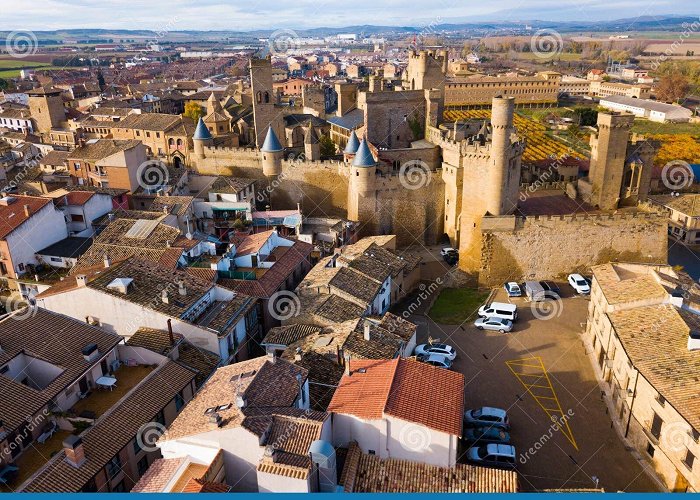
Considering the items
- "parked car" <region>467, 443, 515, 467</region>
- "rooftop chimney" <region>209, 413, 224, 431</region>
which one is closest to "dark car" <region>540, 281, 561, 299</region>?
"parked car" <region>467, 443, 515, 467</region>

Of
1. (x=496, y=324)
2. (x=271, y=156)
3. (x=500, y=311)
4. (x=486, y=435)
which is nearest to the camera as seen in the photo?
(x=486, y=435)

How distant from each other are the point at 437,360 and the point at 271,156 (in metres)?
21.0

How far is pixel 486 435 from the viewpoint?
1947 centimetres

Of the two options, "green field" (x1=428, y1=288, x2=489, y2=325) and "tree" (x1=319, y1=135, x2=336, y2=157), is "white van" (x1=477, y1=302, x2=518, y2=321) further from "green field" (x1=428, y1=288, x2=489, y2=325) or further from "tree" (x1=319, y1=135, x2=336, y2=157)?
"tree" (x1=319, y1=135, x2=336, y2=157)

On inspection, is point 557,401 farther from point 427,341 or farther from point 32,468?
point 32,468

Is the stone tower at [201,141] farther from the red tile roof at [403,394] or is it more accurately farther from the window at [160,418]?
the red tile roof at [403,394]

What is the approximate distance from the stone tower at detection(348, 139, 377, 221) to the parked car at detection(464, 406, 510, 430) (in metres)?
18.1

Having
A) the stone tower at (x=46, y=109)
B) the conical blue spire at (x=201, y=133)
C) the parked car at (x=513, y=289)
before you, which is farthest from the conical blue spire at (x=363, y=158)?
the stone tower at (x=46, y=109)

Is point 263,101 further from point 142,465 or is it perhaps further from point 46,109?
point 142,465

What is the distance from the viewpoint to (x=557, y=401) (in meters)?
21.5

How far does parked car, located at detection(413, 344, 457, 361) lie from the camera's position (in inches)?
941

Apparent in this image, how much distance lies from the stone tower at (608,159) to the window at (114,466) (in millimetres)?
30046

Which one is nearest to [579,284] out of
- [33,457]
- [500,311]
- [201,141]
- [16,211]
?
[500,311]

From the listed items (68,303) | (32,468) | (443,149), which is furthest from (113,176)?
(32,468)
